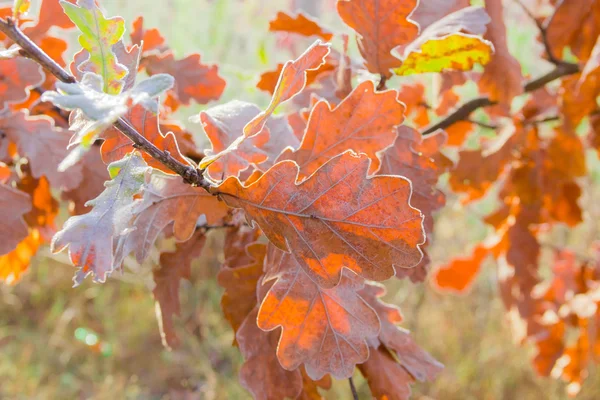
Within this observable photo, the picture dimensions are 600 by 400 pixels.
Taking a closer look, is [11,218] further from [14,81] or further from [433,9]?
[433,9]

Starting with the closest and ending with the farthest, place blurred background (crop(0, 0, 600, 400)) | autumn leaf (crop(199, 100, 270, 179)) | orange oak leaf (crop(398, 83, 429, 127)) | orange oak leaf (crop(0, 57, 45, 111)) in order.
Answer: autumn leaf (crop(199, 100, 270, 179)) < orange oak leaf (crop(0, 57, 45, 111)) < orange oak leaf (crop(398, 83, 429, 127)) < blurred background (crop(0, 0, 600, 400))

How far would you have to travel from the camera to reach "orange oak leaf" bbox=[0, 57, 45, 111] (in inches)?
27.3

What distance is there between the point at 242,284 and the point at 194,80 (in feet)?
1.30

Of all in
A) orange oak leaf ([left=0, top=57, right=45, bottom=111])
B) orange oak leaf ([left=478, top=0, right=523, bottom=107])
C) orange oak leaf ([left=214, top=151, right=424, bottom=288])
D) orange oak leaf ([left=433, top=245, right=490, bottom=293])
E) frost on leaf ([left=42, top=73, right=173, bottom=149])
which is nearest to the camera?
frost on leaf ([left=42, top=73, right=173, bottom=149])

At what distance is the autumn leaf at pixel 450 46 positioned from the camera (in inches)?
25.7

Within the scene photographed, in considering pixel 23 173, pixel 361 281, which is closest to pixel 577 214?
pixel 361 281

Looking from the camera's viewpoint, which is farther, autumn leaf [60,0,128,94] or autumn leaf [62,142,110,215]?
autumn leaf [62,142,110,215]

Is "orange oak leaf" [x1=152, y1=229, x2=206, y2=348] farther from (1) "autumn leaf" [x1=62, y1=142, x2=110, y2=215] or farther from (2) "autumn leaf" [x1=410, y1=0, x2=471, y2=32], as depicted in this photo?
(2) "autumn leaf" [x1=410, y1=0, x2=471, y2=32]

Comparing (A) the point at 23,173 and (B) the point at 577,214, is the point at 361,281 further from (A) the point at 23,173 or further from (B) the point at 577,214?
(B) the point at 577,214

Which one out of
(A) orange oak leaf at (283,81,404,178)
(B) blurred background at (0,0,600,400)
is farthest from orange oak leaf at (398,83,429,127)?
(B) blurred background at (0,0,600,400)

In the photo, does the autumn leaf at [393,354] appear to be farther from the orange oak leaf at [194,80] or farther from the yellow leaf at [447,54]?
the orange oak leaf at [194,80]

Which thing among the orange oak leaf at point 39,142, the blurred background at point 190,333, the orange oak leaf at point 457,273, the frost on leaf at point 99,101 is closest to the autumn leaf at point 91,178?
the orange oak leaf at point 39,142

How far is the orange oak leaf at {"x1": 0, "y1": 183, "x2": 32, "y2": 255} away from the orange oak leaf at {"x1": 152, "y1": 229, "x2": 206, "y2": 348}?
0.55ft

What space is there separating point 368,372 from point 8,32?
0.53m
